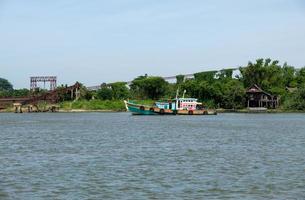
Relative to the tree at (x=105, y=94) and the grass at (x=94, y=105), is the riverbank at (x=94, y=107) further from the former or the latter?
the tree at (x=105, y=94)

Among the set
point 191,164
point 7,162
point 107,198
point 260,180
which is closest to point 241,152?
point 191,164

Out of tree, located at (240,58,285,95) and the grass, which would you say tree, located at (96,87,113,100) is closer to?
the grass

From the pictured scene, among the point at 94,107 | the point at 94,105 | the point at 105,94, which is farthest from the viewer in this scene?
the point at 105,94

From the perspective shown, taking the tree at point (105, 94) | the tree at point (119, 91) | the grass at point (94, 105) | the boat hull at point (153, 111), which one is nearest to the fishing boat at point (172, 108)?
the boat hull at point (153, 111)

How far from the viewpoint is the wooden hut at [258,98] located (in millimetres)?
123000

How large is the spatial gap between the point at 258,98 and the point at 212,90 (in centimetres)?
1003

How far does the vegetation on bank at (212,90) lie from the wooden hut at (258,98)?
151cm

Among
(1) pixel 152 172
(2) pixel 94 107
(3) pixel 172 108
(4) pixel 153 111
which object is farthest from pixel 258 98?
(1) pixel 152 172

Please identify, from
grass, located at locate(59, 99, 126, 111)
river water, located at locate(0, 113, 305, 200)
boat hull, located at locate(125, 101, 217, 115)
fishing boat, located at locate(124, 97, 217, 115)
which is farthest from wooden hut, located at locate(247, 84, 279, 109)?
river water, located at locate(0, 113, 305, 200)

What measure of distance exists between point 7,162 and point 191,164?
325 inches

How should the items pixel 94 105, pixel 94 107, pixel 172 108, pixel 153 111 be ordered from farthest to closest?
pixel 94 105
pixel 94 107
pixel 172 108
pixel 153 111

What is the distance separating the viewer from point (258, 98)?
124125 millimetres

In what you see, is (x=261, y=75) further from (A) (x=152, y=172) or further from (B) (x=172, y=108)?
(A) (x=152, y=172)

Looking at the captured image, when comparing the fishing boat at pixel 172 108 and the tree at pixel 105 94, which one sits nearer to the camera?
the fishing boat at pixel 172 108
